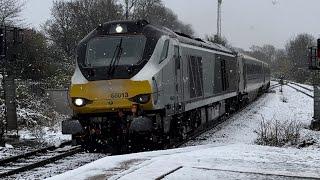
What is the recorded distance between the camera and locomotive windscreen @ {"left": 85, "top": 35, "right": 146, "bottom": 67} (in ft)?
39.0

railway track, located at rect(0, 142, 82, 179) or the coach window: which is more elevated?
the coach window

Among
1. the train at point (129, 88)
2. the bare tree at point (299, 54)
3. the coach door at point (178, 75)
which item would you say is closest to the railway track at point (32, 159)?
the train at point (129, 88)

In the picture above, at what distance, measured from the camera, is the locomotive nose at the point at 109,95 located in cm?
1124

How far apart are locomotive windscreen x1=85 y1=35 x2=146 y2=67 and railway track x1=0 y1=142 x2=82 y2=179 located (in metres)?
2.16

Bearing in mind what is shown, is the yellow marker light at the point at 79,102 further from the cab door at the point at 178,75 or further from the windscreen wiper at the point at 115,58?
the cab door at the point at 178,75

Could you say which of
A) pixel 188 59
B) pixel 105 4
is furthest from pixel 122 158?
pixel 105 4

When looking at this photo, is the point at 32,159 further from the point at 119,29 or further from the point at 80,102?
the point at 119,29

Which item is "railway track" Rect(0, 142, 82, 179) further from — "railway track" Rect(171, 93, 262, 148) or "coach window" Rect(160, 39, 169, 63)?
"coach window" Rect(160, 39, 169, 63)

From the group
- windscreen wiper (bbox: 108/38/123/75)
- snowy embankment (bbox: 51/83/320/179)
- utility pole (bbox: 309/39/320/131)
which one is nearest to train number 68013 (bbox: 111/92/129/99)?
windscreen wiper (bbox: 108/38/123/75)

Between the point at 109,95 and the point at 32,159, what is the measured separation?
2.17 meters

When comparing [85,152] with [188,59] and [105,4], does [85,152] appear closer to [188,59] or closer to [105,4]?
[188,59]

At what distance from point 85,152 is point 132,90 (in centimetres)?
219

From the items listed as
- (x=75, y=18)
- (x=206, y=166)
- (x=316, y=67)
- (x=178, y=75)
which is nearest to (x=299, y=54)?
(x=75, y=18)

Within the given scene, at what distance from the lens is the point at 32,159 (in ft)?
37.3
